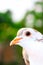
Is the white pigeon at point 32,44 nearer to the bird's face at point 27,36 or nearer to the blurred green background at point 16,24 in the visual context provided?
the bird's face at point 27,36

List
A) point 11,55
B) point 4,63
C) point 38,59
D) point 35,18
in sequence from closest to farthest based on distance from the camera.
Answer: point 38,59
point 35,18
point 4,63
point 11,55

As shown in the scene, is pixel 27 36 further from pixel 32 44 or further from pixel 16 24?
pixel 16 24

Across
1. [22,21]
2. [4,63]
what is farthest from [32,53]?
[4,63]

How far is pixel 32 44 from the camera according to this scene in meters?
0.84

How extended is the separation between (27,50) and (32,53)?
0.02 metres

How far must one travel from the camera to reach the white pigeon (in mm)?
825

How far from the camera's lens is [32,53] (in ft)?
2.72

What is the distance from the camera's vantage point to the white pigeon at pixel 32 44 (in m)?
0.83

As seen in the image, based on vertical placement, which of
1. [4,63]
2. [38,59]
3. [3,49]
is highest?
[3,49]

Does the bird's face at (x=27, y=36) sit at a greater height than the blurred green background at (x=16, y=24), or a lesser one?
lesser

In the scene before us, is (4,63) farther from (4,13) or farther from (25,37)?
(25,37)

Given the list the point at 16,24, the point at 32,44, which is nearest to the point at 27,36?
the point at 32,44


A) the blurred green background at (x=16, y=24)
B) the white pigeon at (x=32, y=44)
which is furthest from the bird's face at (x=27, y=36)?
the blurred green background at (x=16, y=24)

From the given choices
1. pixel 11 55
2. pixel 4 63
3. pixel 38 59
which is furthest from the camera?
pixel 11 55
